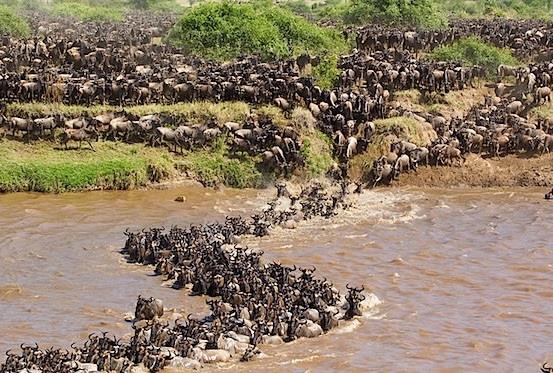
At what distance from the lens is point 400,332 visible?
1294 cm

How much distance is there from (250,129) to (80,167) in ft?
13.7

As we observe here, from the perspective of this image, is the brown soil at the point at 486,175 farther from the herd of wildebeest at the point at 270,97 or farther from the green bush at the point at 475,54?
the green bush at the point at 475,54

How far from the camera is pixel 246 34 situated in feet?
92.8

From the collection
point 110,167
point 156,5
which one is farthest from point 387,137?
point 156,5

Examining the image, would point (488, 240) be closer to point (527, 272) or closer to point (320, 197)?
point (527, 272)

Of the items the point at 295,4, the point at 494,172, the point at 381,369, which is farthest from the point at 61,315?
the point at 295,4

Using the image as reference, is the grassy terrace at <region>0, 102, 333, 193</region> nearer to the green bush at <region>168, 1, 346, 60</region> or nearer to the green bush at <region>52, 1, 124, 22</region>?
the green bush at <region>168, 1, 346, 60</region>

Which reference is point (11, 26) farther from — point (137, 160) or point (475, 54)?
point (475, 54)

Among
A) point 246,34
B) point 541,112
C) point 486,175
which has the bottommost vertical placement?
point 486,175

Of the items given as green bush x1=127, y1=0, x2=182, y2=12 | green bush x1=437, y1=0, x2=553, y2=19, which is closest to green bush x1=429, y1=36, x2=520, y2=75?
green bush x1=437, y1=0, x2=553, y2=19

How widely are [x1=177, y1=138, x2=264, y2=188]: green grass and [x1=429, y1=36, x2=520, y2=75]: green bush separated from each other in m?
9.03

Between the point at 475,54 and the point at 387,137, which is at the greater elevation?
the point at 475,54

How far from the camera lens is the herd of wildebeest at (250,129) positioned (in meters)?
12.5

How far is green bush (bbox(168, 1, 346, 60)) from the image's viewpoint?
1109 inches
